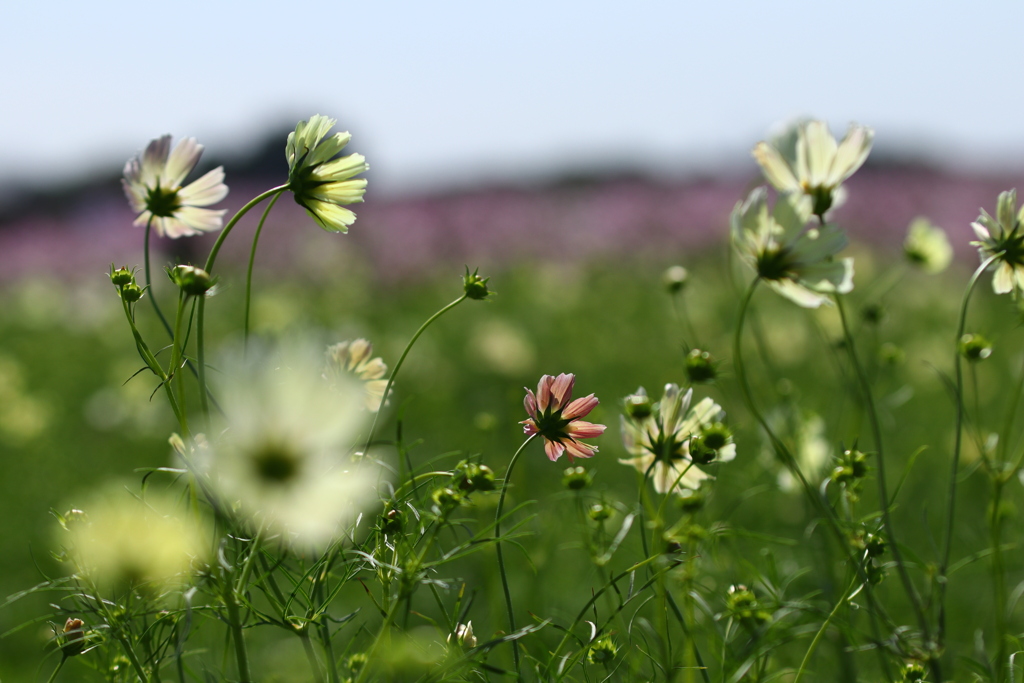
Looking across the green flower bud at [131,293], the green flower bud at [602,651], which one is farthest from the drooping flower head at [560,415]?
the green flower bud at [131,293]

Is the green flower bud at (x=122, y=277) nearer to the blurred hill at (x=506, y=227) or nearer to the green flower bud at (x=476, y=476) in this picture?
the green flower bud at (x=476, y=476)

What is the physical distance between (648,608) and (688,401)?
0.42 metres

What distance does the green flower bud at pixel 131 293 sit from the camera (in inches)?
17.1

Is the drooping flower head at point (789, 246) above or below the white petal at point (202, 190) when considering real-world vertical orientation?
below

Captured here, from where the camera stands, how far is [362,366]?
495mm

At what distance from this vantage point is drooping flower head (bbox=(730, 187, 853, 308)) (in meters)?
0.46

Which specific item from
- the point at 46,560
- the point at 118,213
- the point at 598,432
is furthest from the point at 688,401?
the point at 118,213

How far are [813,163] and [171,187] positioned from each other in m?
0.41

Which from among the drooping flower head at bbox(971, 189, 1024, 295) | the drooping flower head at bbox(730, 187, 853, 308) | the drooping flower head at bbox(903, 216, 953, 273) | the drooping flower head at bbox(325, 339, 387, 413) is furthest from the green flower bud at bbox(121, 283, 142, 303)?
the drooping flower head at bbox(903, 216, 953, 273)

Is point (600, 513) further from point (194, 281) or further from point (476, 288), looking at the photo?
point (194, 281)

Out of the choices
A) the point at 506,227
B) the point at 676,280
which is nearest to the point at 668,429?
the point at 676,280

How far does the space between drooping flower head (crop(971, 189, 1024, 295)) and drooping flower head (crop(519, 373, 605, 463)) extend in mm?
250

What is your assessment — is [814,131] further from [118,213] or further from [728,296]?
[118,213]

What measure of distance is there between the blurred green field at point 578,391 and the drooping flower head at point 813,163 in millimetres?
134
